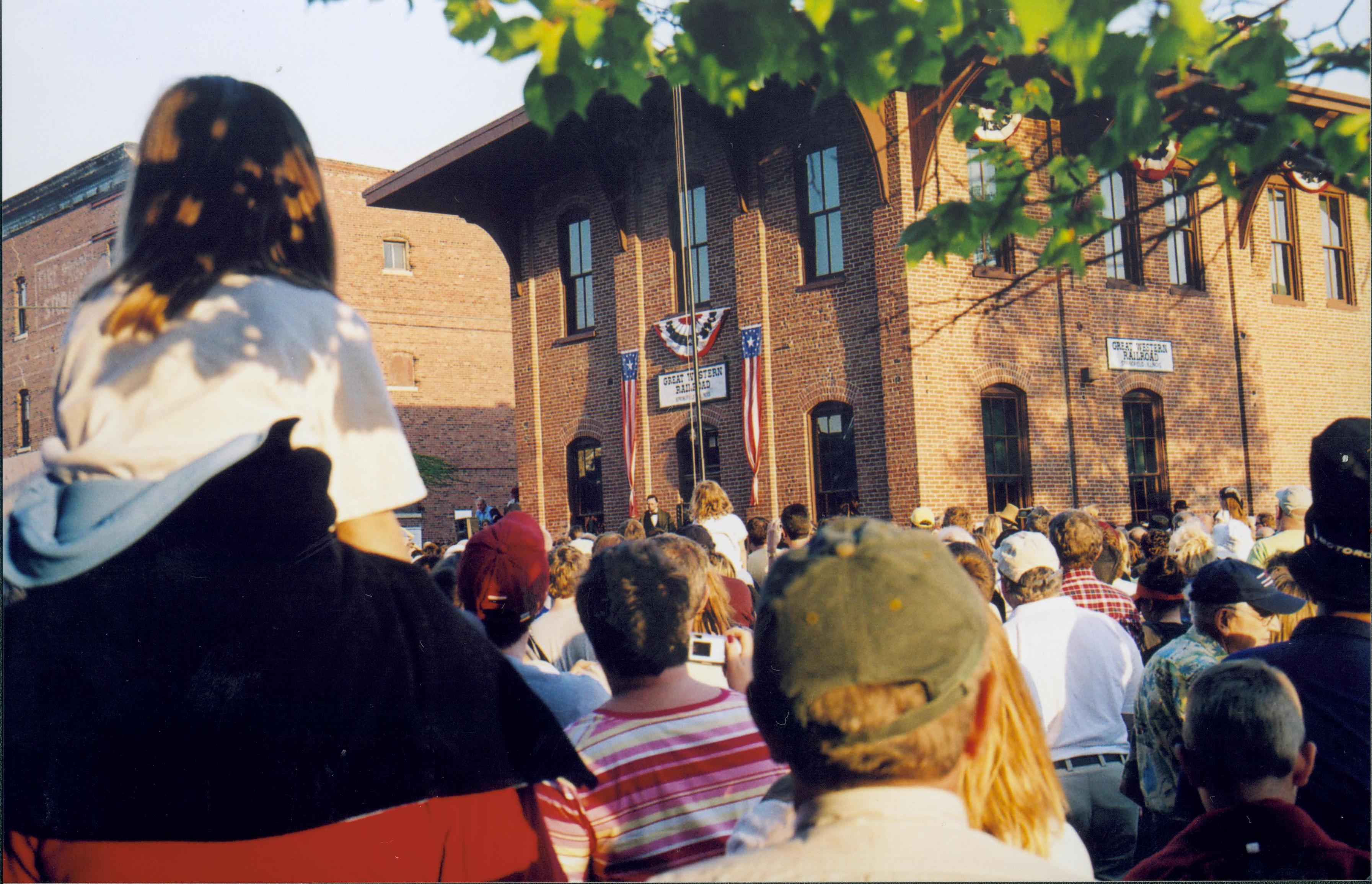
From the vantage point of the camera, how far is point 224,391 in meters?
1.96

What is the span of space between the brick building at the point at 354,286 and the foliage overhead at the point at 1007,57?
579 mm

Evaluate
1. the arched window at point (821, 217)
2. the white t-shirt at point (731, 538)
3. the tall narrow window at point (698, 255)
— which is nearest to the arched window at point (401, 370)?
the white t-shirt at point (731, 538)

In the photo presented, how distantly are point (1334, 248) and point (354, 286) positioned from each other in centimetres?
1467

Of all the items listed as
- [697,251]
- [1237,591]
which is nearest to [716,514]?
[1237,591]

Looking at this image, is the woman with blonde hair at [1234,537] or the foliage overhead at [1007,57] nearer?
the foliage overhead at [1007,57]

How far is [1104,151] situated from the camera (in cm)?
240

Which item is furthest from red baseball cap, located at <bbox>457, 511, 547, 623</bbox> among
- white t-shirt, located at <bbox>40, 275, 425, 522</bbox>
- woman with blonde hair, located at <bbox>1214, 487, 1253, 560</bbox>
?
woman with blonde hair, located at <bbox>1214, 487, 1253, 560</bbox>

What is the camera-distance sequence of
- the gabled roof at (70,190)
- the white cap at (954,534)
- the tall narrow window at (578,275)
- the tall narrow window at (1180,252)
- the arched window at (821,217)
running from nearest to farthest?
the gabled roof at (70,190) < the white cap at (954,534) < the tall narrow window at (578,275) < the tall narrow window at (1180,252) < the arched window at (821,217)

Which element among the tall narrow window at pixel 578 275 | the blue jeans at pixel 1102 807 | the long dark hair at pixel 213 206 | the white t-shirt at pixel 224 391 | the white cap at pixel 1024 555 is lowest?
the blue jeans at pixel 1102 807

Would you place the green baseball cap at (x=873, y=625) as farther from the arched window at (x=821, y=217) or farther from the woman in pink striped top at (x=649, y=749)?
the arched window at (x=821, y=217)

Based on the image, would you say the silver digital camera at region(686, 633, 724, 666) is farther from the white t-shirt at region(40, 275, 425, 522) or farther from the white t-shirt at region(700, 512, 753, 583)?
the white t-shirt at region(700, 512, 753, 583)

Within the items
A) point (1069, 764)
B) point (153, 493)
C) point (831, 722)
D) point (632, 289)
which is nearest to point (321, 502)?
point (153, 493)

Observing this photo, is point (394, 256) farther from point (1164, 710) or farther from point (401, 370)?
point (1164, 710)

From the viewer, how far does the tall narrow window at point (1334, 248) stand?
44.5ft
